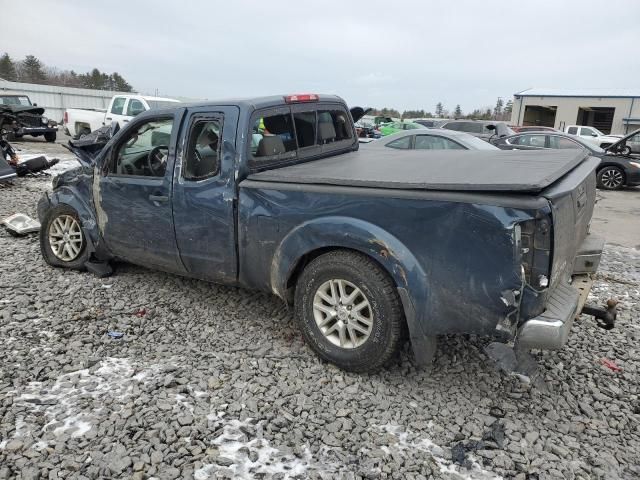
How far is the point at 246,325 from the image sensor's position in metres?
4.12

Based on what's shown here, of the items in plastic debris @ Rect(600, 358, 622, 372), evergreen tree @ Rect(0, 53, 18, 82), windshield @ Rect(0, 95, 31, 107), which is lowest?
plastic debris @ Rect(600, 358, 622, 372)

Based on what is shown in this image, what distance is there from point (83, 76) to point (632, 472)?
3002 inches

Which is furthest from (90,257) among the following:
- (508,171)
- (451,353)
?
(508,171)


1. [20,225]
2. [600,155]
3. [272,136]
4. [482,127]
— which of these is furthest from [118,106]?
[600,155]

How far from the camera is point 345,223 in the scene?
10.4 ft

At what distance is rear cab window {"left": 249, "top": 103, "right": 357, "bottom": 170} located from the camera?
3898 millimetres

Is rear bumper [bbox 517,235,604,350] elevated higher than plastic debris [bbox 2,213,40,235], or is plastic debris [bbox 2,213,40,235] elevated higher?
rear bumper [bbox 517,235,604,350]

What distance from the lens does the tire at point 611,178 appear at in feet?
42.4

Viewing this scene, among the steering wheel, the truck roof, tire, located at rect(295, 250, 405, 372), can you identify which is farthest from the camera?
the steering wheel

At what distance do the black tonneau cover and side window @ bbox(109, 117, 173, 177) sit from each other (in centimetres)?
113

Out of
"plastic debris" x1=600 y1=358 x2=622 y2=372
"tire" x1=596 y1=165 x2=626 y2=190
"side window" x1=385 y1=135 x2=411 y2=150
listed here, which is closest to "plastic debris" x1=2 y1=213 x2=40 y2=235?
"side window" x1=385 y1=135 x2=411 y2=150

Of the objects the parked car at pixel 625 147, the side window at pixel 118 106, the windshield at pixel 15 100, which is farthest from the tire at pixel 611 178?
the windshield at pixel 15 100

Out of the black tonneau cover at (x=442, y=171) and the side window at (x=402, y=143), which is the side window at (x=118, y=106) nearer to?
the side window at (x=402, y=143)

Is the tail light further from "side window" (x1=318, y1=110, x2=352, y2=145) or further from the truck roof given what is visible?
"side window" (x1=318, y1=110, x2=352, y2=145)
